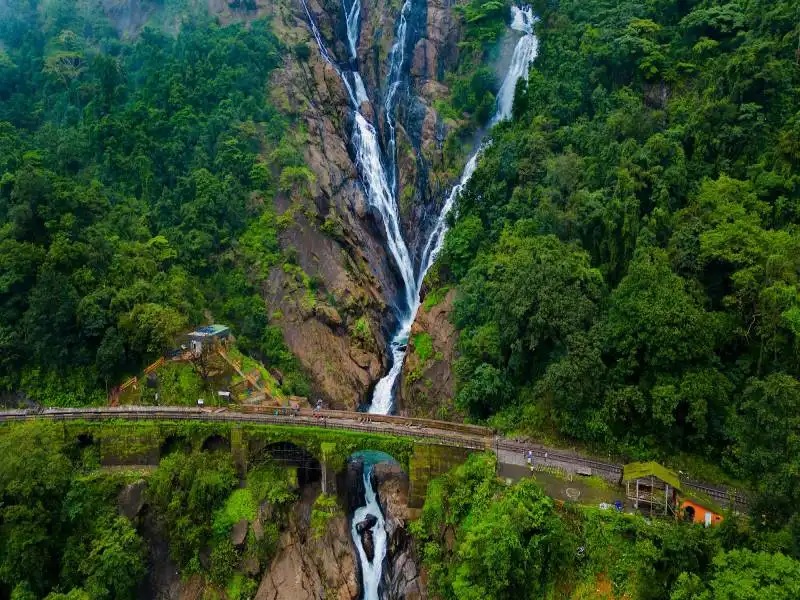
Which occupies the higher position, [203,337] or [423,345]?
[423,345]

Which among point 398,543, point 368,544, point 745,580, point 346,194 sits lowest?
point 368,544

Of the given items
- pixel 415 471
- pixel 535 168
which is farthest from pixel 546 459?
pixel 535 168

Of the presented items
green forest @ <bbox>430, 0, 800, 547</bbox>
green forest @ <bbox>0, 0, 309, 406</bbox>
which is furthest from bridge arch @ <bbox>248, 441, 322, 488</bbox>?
green forest @ <bbox>430, 0, 800, 547</bbox>

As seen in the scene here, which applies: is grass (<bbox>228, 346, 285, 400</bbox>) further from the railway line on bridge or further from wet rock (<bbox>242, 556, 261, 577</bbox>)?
wet rock (<bbox>242, 556, 261, 577</bbox>)

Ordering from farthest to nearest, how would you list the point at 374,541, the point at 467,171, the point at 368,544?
the point at 467,171, the point at 374,541, the point at 368,544

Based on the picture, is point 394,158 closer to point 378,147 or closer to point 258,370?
point 378,147

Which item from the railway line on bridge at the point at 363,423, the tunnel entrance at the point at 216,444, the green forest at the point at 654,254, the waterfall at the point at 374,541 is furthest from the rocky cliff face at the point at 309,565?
the green forest at the point at 654,254

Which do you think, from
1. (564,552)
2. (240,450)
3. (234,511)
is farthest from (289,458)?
(564,552)
